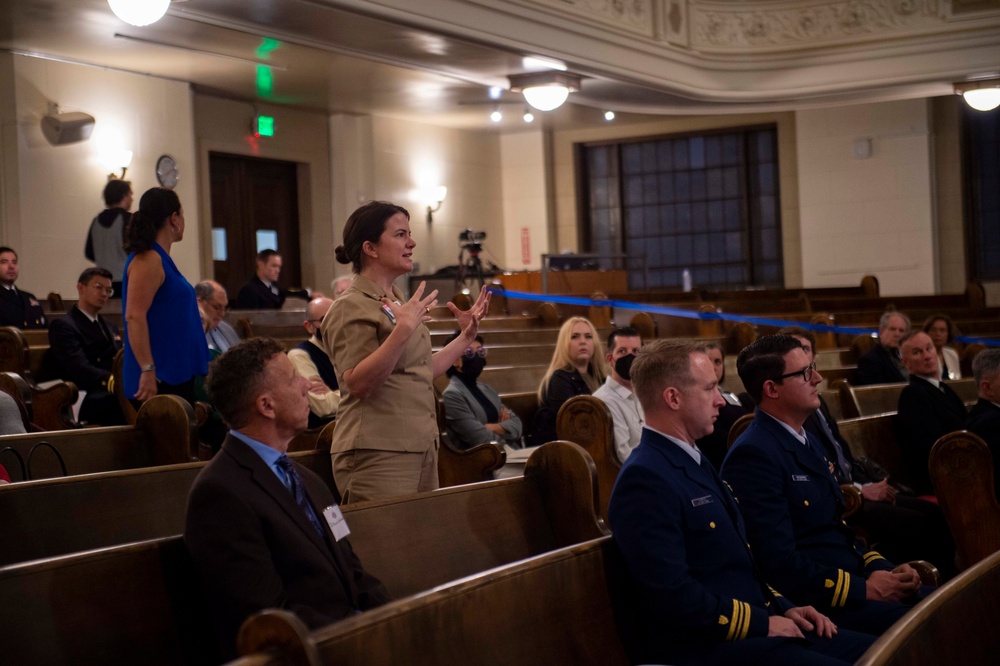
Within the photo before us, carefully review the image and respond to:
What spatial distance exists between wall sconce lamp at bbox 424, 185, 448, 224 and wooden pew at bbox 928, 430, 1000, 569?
9251 mm

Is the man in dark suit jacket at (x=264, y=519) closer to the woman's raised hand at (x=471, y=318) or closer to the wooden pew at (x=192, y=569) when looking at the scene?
the wooden pew at (x=192, y=569)

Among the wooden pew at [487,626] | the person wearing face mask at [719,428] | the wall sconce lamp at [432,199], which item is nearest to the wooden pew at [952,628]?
the wooden pew at [487,626]

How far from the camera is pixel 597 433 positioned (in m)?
4.23

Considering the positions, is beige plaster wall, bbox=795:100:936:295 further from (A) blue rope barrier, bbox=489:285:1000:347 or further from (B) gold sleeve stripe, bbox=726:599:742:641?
(B) gold sleeve stripe, bbox=726:599:742:641

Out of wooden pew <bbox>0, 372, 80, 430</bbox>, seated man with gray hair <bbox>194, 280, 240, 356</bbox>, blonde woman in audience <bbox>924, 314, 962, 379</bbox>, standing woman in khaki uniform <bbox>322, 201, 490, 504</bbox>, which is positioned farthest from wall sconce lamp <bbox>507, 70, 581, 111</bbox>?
standing woman in khaki uniform <bbox>322, 201, 490, 504</bbox>

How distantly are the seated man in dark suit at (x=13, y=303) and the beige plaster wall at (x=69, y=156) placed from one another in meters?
2.39

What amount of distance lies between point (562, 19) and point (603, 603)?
6.84 meters

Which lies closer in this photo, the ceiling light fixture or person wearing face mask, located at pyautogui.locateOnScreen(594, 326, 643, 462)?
person wearing face mask, located at pyautogui.locateOnScreen(594, 326, 643, 462)

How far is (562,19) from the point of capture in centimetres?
841

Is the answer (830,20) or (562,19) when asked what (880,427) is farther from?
(830,20)

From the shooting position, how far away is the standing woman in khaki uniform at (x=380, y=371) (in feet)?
8.56

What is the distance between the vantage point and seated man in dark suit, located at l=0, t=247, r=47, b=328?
6.55 metres

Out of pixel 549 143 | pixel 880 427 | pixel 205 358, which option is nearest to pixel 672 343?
pixel 205 358

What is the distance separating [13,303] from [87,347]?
1.66m
